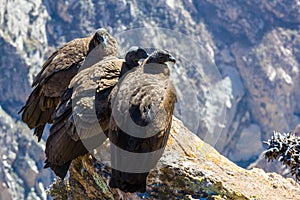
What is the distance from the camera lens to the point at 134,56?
11.6m

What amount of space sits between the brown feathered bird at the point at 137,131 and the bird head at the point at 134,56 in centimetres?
171

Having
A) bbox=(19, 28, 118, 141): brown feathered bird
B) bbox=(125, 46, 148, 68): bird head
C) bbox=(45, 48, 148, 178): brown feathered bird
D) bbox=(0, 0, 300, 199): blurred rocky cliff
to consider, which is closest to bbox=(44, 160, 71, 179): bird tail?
bbox=(45, 48, 148, 178): brown feathered bird

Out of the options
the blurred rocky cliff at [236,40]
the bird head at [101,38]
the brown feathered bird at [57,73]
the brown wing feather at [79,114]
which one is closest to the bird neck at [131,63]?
the brown wing feather at [79,114]

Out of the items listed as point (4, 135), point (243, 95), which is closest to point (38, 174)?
point (4, 135)

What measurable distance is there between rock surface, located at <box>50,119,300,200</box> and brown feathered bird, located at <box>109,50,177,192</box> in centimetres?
45

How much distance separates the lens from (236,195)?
9.26 m

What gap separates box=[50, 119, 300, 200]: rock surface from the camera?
9.41 meters

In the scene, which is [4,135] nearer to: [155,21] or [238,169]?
[155,21]

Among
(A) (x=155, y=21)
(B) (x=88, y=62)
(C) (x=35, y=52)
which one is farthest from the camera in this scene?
(A) (x=155, y=21)

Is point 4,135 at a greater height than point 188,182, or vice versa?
point 188,182

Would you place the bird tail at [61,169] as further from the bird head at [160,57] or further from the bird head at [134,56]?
the bird head at [160,57]

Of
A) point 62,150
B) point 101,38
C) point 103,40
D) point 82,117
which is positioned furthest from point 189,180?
point 101,38

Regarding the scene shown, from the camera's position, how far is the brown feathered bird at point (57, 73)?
12.5 m

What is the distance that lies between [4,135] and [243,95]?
3196 inches
